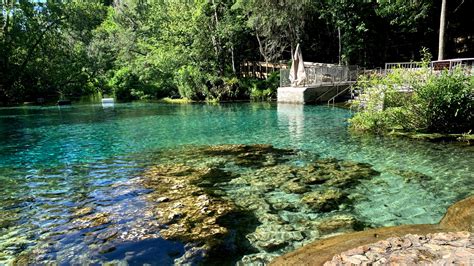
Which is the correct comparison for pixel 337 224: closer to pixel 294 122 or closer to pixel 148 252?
pixel 148 252

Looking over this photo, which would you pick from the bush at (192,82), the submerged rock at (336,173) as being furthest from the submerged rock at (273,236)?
the bush at (192,82)

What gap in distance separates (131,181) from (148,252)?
392 centimetres

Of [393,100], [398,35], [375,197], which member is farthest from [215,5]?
[375,197]

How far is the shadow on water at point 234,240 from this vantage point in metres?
4.95

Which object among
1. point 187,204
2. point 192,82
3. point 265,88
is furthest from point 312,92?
point 187,204

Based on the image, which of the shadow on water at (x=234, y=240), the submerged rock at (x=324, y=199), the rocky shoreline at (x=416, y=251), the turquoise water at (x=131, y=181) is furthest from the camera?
the submerged rock at (x=324, y=199)

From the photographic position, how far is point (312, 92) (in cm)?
2672

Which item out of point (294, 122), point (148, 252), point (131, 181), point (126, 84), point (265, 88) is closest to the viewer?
point (148, 252)

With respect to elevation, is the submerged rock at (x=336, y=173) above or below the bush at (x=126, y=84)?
below

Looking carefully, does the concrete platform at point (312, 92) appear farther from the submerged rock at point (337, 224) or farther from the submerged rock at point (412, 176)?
the submerged rock at point (337, 224)

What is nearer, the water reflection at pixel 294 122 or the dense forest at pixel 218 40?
the water reflection at pixel 294 122

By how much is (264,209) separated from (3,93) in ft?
166

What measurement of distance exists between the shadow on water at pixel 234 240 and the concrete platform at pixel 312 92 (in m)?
20.9

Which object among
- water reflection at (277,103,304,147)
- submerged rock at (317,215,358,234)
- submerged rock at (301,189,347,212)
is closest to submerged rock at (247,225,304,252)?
submerged rock at (317,215,358,234)
